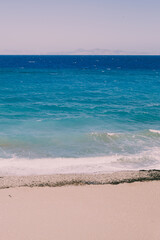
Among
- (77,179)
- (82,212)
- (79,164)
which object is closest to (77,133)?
(79,164)

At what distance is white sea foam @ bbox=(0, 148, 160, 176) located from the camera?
14.6 m

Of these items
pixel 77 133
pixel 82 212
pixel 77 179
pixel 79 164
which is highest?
pixel 77 133

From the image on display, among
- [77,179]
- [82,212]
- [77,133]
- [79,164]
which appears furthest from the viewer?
[77,133]

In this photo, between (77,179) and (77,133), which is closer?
(77,179)

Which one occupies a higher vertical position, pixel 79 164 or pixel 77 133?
pixel 77 133

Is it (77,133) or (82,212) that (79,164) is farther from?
(77,133)

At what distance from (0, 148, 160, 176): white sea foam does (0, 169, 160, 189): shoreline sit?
107cm

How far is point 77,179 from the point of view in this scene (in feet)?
42.3

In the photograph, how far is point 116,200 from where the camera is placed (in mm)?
11234

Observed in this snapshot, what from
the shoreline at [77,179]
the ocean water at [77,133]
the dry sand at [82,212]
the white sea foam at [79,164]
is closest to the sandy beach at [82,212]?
the dry sand at [82,212]

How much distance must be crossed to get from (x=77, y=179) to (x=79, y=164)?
2.80 metres

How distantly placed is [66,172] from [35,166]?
213cm

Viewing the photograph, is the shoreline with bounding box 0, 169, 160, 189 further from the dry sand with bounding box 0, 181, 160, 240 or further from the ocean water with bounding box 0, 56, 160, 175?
the ocean water with bounding box 0, 56, 160, 175

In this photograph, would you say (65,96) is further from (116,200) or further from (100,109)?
(116,200)
